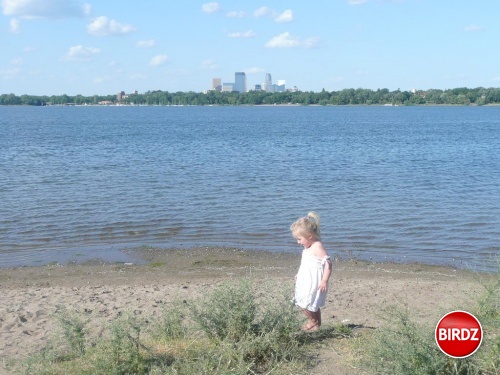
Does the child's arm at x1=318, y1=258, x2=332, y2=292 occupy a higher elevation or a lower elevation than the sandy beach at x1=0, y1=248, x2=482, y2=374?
higher

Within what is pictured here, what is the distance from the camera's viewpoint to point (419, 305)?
28.7 feet

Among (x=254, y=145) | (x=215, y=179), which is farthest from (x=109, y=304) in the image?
(x=254, y=145)

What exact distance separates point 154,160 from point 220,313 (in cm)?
2712

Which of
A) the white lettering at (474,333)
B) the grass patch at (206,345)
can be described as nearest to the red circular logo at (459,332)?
the white lettering at (474,333)

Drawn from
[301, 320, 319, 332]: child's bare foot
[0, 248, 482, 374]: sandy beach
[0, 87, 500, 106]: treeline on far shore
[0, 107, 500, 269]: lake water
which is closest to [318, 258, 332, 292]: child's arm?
[301, 320, 319, 332]: child's bare foot

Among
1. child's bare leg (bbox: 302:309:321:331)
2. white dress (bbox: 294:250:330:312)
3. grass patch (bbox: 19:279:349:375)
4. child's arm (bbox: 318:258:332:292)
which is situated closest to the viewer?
grass patch (bbox: 19:279:349:375)

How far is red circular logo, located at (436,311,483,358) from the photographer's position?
284cm

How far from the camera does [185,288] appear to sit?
10039mm

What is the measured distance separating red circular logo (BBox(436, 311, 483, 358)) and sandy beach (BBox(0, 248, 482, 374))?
2459 mm

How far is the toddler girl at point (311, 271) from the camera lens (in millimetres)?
6352

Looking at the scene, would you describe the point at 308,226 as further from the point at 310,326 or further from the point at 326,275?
the point at 310,326

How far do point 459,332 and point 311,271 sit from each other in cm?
362

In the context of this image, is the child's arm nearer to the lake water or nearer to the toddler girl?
the toddler girl

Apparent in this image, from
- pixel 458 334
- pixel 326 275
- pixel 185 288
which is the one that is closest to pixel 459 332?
pixel 458 334
